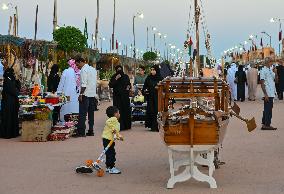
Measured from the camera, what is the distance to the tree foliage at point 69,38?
25.7 meters

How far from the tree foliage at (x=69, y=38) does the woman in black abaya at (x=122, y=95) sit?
→ 884 cm

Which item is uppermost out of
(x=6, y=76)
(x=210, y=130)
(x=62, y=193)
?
(x=6, y=76)

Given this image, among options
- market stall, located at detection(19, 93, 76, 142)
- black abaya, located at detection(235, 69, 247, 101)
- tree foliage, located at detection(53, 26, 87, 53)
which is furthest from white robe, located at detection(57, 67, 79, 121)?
black abaya, located at detection(235, 69, 247, 101)

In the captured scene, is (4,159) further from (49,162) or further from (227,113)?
(227,113)

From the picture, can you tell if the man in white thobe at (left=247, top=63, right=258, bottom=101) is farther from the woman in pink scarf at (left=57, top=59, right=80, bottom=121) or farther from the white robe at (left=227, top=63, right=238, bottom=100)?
the woman in pink scarf at (left=57, top=59, right=80, bottom=121)

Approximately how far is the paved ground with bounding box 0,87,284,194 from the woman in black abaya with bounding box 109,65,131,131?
6.13ft

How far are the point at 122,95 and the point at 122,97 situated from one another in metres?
0.06

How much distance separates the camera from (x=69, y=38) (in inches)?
1017

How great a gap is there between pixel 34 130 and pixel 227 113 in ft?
21.0

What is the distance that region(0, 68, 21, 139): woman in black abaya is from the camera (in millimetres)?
14984

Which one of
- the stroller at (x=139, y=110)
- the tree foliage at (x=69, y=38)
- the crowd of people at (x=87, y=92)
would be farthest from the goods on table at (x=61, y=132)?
the tree foliage at (x=69, y=38)

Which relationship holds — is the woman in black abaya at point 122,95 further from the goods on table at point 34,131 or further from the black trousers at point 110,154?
the black trousers at point 110,154

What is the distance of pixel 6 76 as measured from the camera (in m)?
15.0

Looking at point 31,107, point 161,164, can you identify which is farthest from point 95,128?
point 161,164
